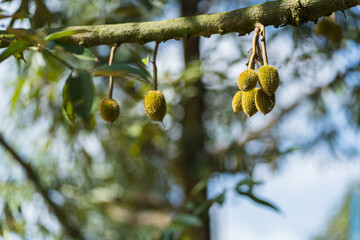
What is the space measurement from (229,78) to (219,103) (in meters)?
0.43

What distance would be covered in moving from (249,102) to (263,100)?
23 mm

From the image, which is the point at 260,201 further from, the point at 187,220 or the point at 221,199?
the point at 187,220

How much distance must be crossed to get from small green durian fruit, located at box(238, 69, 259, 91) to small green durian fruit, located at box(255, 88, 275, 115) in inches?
1.0

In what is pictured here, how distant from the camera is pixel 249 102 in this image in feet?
2.13

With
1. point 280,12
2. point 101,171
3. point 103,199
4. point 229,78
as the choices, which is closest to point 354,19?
point 229,78

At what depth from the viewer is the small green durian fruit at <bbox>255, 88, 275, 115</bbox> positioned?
65cm

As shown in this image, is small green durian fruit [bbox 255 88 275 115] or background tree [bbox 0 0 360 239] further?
background tree [bbox 0 0 360 239]

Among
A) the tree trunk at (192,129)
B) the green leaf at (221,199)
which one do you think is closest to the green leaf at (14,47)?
the green leaf at (221,199)

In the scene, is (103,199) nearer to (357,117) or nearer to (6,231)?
(6,231)

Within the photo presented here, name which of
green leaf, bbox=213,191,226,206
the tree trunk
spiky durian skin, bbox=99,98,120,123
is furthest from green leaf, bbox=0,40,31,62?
the tree trunk

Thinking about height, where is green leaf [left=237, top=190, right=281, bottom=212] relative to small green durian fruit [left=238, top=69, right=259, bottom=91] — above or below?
above

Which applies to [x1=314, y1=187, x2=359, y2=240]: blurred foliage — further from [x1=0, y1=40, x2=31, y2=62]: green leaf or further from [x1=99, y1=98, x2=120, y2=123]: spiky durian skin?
Result: [x1=0, y1=40, x2=31, y2=62]: green leaf

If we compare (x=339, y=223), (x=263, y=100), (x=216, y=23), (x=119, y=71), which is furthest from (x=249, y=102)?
(x=339, y=223)

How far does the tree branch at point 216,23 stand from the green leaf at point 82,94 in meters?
0.07
